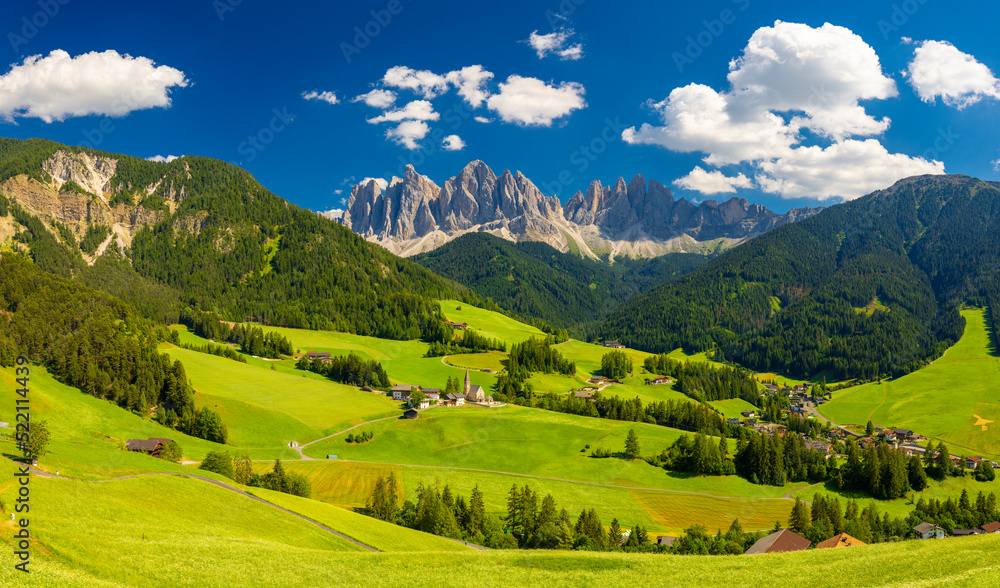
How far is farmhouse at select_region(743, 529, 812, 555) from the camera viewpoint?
5597 centimetres

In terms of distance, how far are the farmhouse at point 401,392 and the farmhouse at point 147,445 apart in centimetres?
6244

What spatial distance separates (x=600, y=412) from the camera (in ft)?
443

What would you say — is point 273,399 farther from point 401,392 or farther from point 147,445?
point 147,445

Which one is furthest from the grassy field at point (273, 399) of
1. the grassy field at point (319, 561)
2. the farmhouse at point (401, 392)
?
the grassy field at point (319, 561)

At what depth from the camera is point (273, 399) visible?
118 m

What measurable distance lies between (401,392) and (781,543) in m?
99.0

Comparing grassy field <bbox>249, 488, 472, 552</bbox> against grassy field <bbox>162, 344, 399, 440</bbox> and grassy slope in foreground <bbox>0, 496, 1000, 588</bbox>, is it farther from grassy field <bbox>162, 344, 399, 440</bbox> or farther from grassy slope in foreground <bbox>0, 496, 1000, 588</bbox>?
grassy field <bbox>162, 344, 399, 440</bbox>

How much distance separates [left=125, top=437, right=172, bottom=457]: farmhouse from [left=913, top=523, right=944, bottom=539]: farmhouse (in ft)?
357

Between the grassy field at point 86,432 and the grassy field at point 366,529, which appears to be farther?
the grassy field at point 86,432

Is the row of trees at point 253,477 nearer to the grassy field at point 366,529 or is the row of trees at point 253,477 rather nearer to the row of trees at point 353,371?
the grassy field at point 366,529

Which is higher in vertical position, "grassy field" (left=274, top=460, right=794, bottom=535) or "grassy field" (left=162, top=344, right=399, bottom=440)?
"grassy field" (left=162, top=344, right=399, bottom=440)

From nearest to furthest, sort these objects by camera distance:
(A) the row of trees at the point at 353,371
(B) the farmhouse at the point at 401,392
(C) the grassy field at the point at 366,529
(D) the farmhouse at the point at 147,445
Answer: (C) the grassy field at the point at 366,529, (D) the farmhouse at the point at 147,445, (B) the farmhouse at the point at 401,392, (A) the row of trees at the point at 353,371

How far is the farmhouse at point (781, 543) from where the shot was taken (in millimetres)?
55969

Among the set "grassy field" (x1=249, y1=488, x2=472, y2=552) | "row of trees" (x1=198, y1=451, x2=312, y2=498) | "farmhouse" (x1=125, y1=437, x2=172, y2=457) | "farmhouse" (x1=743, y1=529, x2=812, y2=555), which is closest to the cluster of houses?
"farmhouse" (x1=125, y1=437, x2=172, y2=457)
